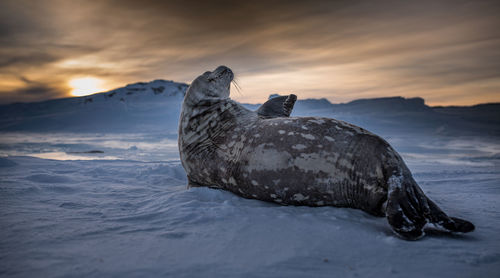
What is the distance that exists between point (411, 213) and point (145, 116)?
29553mm

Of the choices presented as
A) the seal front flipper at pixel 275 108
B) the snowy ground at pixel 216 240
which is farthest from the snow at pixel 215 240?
the seal front flipper at pixel 275 108

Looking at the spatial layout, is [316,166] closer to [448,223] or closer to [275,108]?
[448,223]

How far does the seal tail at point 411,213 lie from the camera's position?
175 cm

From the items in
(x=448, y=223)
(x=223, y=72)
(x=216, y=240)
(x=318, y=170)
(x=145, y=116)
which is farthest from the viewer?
(x=145, y=116)

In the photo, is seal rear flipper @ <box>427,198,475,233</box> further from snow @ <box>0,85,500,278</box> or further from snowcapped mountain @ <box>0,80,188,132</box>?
snowcapped mountain @ <box>0,80,188,132</box>

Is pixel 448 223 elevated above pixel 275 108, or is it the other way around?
pixel 275 108

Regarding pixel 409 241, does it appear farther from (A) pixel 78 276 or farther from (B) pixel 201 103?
(B) pixel 201 103

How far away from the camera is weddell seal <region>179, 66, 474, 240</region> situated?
1.86 m

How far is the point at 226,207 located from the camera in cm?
222

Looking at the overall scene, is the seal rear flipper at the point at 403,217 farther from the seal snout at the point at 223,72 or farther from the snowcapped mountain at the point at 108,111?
the snowcapped mountain at the point at 108,111

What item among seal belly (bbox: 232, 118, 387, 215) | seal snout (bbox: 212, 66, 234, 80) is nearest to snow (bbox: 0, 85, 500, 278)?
seal belly (bbox: 232, 118, 387, 215)

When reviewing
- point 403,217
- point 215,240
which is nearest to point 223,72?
point 215,240

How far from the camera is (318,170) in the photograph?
214 centimetres

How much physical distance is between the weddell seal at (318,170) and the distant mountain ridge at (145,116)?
20680 millimetres
